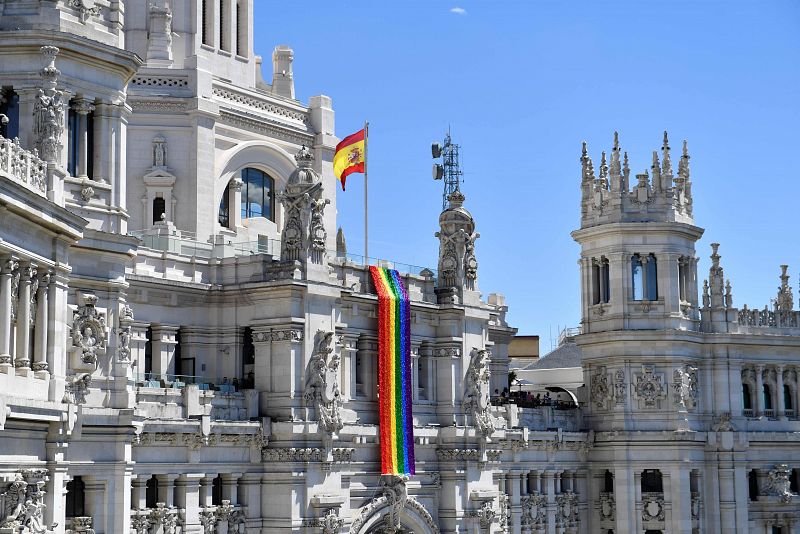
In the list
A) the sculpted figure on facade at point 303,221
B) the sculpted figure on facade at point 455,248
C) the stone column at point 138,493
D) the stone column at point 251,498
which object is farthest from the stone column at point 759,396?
the stone column at point 138,493

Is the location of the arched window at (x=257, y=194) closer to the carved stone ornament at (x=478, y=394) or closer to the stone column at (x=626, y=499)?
the carved stone ornament at (x=478, y=394)

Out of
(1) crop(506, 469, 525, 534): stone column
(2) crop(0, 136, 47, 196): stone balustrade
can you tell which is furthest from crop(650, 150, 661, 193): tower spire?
(2) crop(0, 136, 47, 196): stone balustrade

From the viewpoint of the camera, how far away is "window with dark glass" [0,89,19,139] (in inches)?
2071

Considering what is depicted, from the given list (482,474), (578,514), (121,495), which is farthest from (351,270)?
(578,514)

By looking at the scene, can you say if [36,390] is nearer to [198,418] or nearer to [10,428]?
[10,428]

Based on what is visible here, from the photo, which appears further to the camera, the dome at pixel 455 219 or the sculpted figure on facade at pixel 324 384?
the dome at pixel 455 219

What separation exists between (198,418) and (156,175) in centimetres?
2037

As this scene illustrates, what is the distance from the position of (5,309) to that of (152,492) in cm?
2181

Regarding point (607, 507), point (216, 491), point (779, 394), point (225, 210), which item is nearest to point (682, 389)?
point (607, 507)

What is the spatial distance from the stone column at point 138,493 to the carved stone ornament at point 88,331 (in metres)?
9.28

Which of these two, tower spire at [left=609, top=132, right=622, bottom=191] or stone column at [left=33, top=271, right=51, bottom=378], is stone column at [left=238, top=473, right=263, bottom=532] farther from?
tower spire at [left=609, top=132, right=622, bottom=191]

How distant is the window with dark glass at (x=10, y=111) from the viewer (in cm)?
5259

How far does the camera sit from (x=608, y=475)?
301 ft

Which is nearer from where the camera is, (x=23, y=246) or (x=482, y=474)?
(x=23, y=246)
